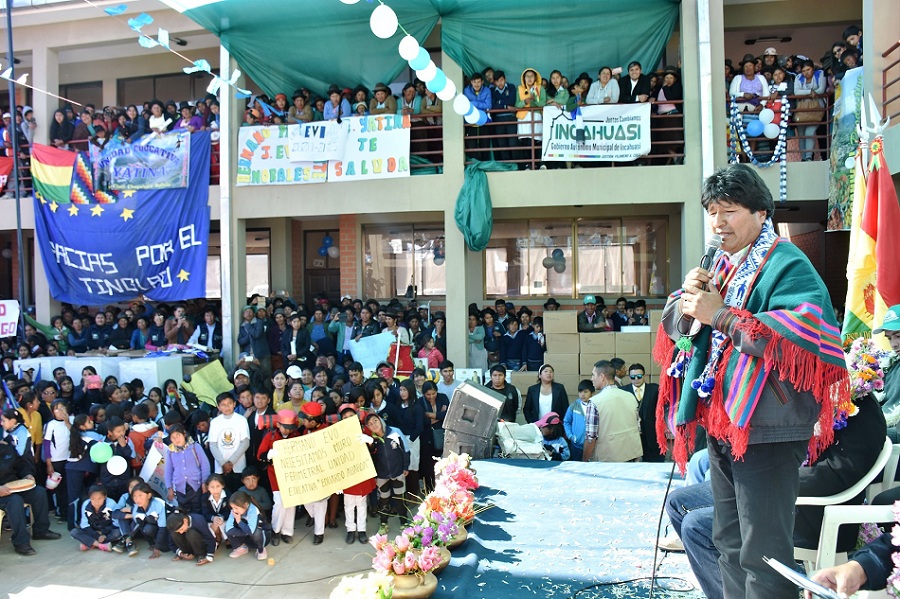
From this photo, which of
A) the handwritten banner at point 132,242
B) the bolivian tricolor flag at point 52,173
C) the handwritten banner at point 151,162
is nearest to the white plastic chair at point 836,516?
the handwritten banner at point 132,242

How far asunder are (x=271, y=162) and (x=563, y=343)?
5286mm

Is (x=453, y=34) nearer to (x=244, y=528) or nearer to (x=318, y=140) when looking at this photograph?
(x=318, y=140)

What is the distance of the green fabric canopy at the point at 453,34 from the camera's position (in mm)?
10055

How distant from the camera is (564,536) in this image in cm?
462

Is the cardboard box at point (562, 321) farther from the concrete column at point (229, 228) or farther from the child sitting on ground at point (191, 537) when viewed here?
the child sitting on ground at point (191, 537)

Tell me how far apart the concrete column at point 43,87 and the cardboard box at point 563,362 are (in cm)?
954

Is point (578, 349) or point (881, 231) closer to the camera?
point (881, 231)

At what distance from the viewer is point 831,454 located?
9.46ft

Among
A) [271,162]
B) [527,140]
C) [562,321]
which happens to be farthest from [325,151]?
[562,321]

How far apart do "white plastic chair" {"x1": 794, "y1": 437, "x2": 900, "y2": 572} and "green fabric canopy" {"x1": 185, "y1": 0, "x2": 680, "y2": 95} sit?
861cm

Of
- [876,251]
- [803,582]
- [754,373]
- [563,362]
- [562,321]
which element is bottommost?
[563,362]

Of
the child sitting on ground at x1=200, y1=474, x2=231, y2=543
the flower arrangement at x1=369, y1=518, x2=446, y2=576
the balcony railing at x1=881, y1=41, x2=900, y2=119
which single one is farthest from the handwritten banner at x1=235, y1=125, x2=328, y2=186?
the flower arrangement at x1=369, y1=518, x2=446, y2=576

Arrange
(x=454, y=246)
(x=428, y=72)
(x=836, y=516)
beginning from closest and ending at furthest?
1. (x=836, y=516)
2. (x=428, y=72)
3. (x=454, y=246)

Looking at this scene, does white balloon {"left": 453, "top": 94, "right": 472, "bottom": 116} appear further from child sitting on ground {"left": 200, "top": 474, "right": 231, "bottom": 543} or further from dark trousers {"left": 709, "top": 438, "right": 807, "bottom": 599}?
dark trousers {"left": 709, "top": 438, "right": 807, "bottom": 599}
